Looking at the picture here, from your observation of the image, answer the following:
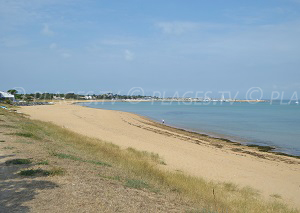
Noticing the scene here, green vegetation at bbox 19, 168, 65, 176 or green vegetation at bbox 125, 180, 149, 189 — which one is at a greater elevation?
green vegetation at bbox 19, 168, 65, 176

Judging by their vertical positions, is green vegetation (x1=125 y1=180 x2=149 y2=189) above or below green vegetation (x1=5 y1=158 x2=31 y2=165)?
below

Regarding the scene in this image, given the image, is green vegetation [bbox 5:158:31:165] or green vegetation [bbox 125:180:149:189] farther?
green vegetation [bbox 5:158:31:165]

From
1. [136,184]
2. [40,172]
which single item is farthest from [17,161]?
[136,184]

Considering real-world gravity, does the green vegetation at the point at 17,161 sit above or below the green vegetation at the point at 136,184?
above

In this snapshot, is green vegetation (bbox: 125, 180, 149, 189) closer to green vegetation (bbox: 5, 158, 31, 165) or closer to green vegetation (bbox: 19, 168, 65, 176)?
green vegetation (bbox: 19, 168, 65, 176)

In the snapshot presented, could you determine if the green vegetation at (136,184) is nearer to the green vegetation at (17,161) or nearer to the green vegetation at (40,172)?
the green vegetation at (40,172)

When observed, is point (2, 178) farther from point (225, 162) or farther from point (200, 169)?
point (225, 162)

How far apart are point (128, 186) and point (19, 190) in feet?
7.70

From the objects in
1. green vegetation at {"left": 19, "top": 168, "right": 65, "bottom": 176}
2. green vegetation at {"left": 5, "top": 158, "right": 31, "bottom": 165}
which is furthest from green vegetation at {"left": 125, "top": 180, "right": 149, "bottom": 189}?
green vegetation at {"left": 5, "top": 158, "right": 31, "bottom": 165}

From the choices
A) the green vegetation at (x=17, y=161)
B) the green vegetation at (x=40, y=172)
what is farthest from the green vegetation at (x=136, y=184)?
the green vegetation at (x=17, y=161)

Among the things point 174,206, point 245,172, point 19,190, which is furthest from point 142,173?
point 245,172

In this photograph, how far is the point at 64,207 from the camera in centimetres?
503

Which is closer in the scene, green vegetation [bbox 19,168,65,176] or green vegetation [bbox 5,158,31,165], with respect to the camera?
green vegetation [bbox 19,168,65,176]

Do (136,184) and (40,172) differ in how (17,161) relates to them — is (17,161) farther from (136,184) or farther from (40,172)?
(136,184)
